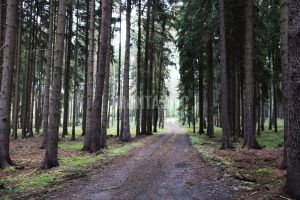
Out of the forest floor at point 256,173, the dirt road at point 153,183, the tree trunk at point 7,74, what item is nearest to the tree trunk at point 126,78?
the forest floor at point 256,173

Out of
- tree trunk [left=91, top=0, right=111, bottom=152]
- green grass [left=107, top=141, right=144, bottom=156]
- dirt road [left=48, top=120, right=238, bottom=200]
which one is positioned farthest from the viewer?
Result: tree trunk [left=91, top=0, right=111, bottom=152]

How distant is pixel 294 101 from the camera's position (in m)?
5.93

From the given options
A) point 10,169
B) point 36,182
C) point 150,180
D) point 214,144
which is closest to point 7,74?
point 10,169

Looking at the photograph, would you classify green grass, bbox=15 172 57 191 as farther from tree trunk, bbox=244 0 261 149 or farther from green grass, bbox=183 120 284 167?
tree trunk, bbox=244 0 261 149

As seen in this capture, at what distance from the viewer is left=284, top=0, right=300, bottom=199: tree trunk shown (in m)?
5.87

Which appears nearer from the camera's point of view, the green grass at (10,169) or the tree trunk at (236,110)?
the green grass at (10,169)

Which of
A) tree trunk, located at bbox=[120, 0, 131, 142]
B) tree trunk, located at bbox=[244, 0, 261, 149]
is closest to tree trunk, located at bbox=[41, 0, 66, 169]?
tree trunk, located at bbox=[244, 0, 261, 149]

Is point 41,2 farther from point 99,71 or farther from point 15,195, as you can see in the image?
point 15,195

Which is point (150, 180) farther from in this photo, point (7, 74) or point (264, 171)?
point (7, 74)

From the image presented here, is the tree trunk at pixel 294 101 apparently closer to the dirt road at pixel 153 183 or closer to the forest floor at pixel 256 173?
the forest floor at pixel 256 173

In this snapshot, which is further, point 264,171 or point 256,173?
point 264,171

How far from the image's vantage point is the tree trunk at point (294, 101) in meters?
5.87

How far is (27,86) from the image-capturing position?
996 inches

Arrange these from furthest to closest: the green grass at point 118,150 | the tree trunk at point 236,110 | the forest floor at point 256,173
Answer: the tree trunk at point 236,110 → the green grass at point 118,150 → the forest floor at point 256,173
